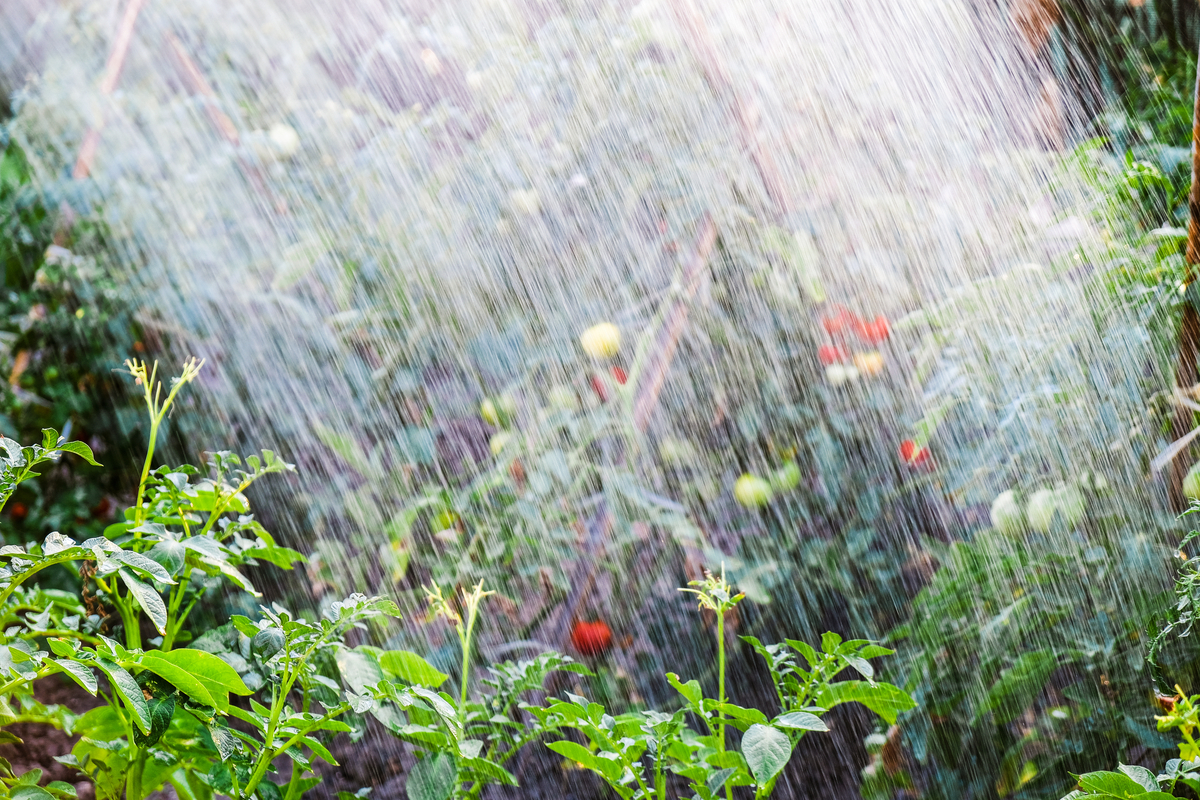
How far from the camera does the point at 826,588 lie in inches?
55.6

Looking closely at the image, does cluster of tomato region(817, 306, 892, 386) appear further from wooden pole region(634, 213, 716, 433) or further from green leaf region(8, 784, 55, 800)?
green leaf region(8, 784, 55, 800)

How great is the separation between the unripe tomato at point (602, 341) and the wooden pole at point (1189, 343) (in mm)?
916

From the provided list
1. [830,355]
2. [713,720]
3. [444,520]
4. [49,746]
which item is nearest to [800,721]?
[713,720]

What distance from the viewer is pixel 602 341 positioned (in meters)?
1.60

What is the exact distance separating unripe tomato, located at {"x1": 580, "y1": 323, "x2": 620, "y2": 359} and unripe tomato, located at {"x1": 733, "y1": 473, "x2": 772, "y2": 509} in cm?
37

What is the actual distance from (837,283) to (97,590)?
4.45ft

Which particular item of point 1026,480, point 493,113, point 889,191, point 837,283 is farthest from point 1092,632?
point 493,113

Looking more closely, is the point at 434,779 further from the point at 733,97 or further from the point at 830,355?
the point at 733,97

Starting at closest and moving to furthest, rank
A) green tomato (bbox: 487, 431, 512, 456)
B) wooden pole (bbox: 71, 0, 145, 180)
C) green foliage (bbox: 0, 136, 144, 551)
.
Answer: green tomato (bbox: 487, 431, 512, 456), green foliage (bbox: 0, 136, 144, 551), wooden pole (bbox: 71, 0, 145, 180)

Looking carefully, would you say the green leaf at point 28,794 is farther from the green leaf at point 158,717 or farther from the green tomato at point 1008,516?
the green tomato at point 1008,516

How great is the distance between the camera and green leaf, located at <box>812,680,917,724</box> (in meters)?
0.79

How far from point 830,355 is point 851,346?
0.16 ft

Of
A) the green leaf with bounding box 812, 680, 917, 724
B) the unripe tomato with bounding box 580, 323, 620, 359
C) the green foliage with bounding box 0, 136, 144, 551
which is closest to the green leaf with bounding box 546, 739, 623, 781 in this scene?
the green leaf with bounding box 812, 680, 917, 724

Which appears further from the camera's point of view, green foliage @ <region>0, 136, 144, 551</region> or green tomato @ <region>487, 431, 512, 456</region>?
green foliage @ <region>0, 136, 144, 551</region>
